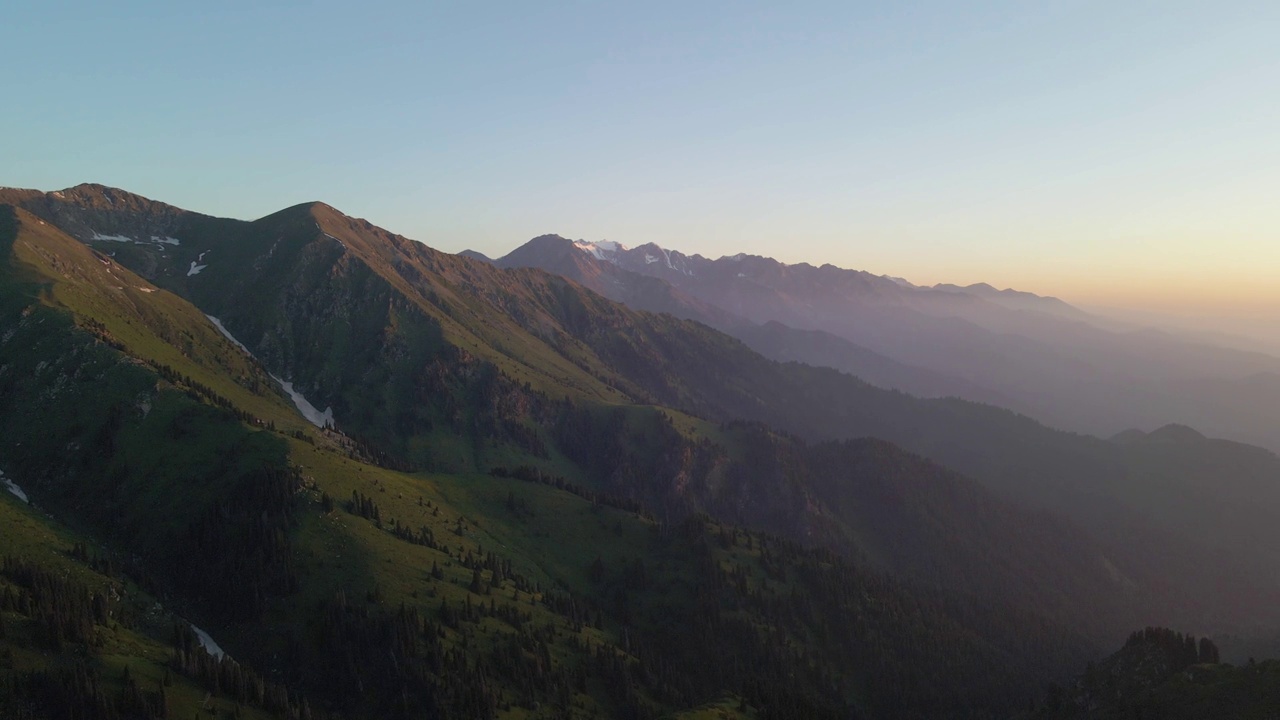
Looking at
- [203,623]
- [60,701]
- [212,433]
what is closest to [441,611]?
[203,623]

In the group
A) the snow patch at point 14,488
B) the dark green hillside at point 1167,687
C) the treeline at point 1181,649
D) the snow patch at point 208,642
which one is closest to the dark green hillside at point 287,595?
the snow patch at point 14,488

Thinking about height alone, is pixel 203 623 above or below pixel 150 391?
below

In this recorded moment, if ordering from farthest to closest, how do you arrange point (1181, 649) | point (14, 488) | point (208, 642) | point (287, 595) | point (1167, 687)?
point (14, 488), point (287, 595), point (208, 642), point (1181, 649), point (1167, 687)

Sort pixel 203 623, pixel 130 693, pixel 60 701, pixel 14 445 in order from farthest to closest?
pixel 14 445 < pixel 203 623 < pixel 130 693 < pixel 60 701

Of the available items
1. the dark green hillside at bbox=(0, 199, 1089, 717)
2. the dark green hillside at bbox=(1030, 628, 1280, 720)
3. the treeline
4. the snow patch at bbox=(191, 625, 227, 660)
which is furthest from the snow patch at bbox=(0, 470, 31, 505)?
the treeline

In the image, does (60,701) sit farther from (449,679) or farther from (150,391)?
(150,391)

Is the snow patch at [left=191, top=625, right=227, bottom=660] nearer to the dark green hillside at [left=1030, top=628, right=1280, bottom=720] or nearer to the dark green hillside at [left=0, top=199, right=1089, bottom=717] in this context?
the dark green hillside at [left=0, top=199, right=1089, bottom=717]

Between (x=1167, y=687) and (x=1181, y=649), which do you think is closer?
(x=1167, y=687)

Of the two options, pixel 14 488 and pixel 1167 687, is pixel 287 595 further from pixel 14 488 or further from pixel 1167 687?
pixel 1167 687

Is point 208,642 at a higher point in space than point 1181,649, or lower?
lower

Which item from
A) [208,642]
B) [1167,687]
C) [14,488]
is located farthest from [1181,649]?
[14,488]

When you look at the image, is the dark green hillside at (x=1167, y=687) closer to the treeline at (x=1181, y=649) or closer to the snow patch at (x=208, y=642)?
the treeline at (x=1181, y=649)
